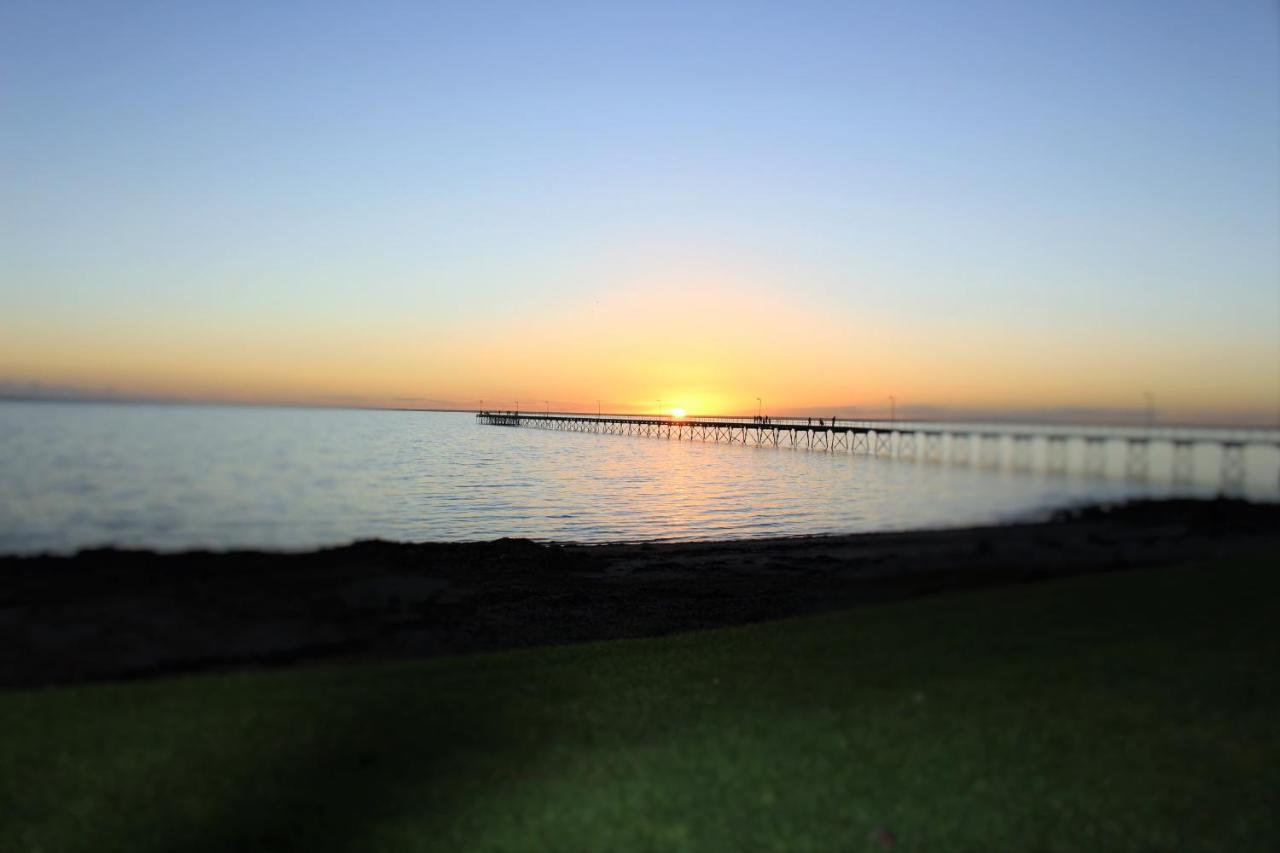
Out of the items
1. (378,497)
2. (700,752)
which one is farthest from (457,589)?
(378,497)

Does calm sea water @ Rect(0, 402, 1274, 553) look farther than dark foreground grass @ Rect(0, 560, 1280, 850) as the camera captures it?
Yes

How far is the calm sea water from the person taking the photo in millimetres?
20688

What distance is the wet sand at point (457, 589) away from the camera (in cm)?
1177

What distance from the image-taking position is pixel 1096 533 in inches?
940

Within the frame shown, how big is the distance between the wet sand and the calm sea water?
1.39m

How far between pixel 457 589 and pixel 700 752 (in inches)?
456

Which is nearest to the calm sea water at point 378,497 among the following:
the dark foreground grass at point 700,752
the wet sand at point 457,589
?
the wet sand at point 457,589

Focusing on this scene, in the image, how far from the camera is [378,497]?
32.0 meters

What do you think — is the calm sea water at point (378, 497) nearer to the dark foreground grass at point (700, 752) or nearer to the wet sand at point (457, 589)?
the wet sand at point (457, 589)

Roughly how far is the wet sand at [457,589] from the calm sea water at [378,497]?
1391mm

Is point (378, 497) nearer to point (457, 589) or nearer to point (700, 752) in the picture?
point (457, 589)

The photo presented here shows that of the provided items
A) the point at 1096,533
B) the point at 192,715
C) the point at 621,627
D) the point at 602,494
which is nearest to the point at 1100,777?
the point at 192,715

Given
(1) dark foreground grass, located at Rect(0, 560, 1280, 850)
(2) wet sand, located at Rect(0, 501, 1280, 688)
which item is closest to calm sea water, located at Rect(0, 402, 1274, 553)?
(2) wet sand, located at Rect(0, 501, 1280, 688)

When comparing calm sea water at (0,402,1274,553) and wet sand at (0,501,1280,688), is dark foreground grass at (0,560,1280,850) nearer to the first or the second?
wet sand at (0,501,1280,688)
